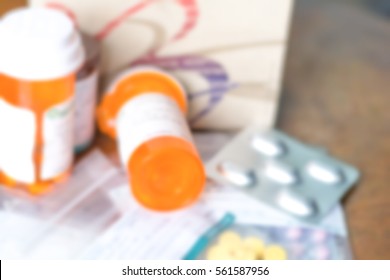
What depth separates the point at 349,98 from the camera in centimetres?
77

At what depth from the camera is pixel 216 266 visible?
0.54 metres

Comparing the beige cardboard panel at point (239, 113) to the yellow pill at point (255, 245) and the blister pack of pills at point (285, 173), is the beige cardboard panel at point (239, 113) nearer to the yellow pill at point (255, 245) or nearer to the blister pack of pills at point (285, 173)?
the blister pack of pills at point (285, 173)

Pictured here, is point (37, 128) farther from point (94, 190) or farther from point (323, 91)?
point (323, 91)

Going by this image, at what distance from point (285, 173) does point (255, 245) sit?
0.28 ft

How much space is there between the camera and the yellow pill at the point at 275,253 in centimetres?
58

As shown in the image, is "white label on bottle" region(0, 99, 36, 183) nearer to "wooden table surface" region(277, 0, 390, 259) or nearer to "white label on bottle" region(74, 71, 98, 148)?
"white label on bottle" region(74, 71, 98, 148)

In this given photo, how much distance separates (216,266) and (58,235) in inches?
5.2

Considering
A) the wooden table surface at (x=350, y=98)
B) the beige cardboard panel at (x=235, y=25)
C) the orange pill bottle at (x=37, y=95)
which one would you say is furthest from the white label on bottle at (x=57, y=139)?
the wooden table surface at (x=350, y=98)

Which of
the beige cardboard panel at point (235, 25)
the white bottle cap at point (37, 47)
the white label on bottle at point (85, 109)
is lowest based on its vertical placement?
the white label on bottle at point (85, 109)

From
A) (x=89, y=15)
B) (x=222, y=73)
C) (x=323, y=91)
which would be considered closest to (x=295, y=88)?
(x=323, y=91)

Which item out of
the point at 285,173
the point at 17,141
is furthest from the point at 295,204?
the point at 17,141

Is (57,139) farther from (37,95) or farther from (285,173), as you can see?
(285,173)

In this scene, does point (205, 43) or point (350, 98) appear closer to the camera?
point (205, 43)

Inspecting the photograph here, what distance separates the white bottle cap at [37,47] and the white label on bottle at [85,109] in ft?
0.19
